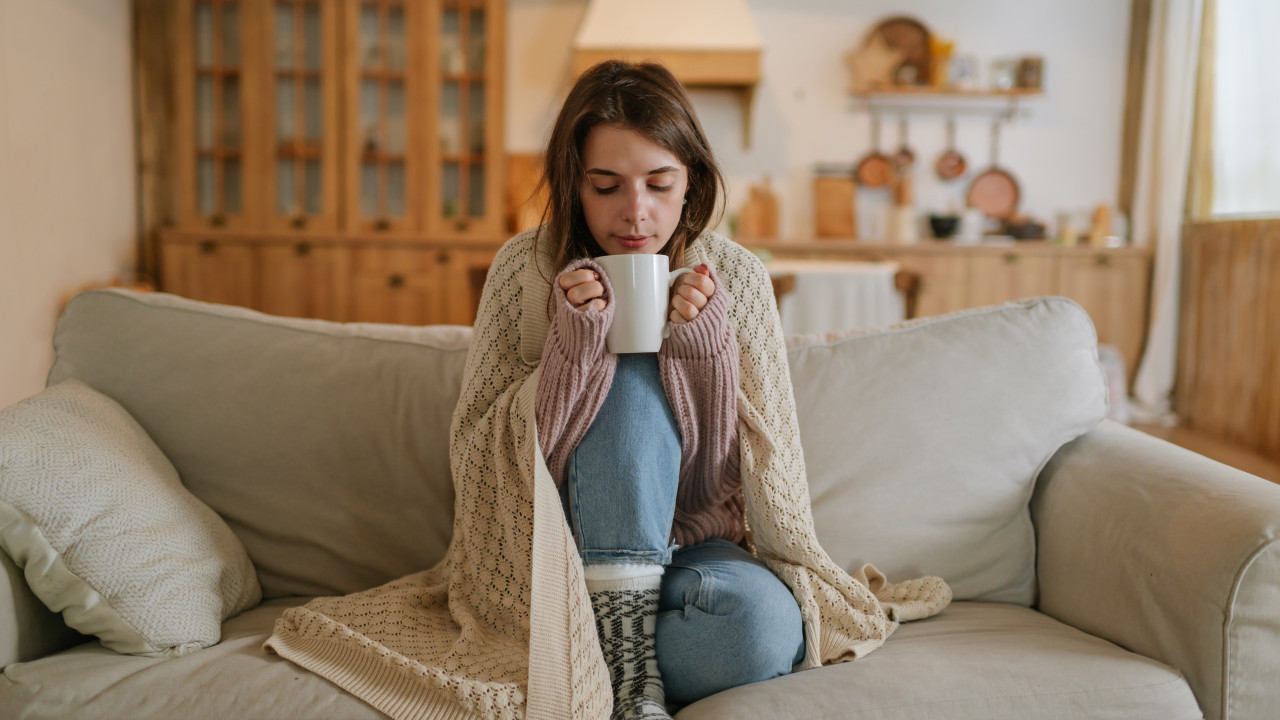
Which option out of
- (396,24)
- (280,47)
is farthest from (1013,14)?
(280,47)

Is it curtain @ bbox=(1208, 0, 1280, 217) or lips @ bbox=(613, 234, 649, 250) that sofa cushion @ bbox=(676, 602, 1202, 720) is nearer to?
lips @ bbox=(613, 234, 649, 250)

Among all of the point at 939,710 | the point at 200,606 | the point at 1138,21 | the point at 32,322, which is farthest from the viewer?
the point at 1138,21

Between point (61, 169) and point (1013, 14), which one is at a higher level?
point (1013, 14)

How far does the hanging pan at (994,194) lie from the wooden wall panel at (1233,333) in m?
0.81

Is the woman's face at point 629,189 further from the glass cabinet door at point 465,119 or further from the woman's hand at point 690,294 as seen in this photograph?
the glass cabinet door at point 465,119

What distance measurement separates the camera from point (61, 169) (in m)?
3.53

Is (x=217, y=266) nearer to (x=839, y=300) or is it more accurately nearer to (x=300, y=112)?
(x=300, y=112)

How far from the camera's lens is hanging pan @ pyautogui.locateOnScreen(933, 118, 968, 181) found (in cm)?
454

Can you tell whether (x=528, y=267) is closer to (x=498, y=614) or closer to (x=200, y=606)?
(x=498, y=614)

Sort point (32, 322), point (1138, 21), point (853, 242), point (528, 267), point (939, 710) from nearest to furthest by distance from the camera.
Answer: point (939, 710) → point (528, 267) → point (32, 322) → point (853, 242) → point (1138, 21)

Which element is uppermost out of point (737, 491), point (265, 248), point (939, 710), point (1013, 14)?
point (1013, 14)

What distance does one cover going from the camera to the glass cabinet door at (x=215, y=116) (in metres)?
4.15

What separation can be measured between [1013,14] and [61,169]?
4300mm

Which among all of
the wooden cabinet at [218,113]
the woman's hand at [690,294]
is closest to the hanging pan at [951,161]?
the wooden cabinet at [218,113]
